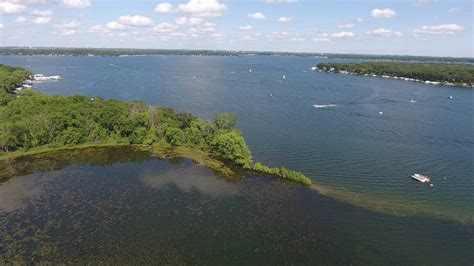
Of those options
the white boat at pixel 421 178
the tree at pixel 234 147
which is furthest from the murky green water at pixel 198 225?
the white boat at pixel 421 178

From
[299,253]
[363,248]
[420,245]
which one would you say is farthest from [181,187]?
[420,245]

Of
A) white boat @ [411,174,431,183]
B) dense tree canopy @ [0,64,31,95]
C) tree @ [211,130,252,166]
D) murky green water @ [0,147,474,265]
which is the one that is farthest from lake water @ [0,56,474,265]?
dense tree canopy @ [0,64,31,95]

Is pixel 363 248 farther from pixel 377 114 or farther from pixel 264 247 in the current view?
pixel 377 114

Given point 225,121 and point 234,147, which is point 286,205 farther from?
point 225,121

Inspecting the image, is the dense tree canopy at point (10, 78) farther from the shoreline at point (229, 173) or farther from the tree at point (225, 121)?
the tree at point (225, 121)

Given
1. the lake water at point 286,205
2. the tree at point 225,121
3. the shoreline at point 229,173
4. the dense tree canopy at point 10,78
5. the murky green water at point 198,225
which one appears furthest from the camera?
the dense tree canopy at point 10,78
